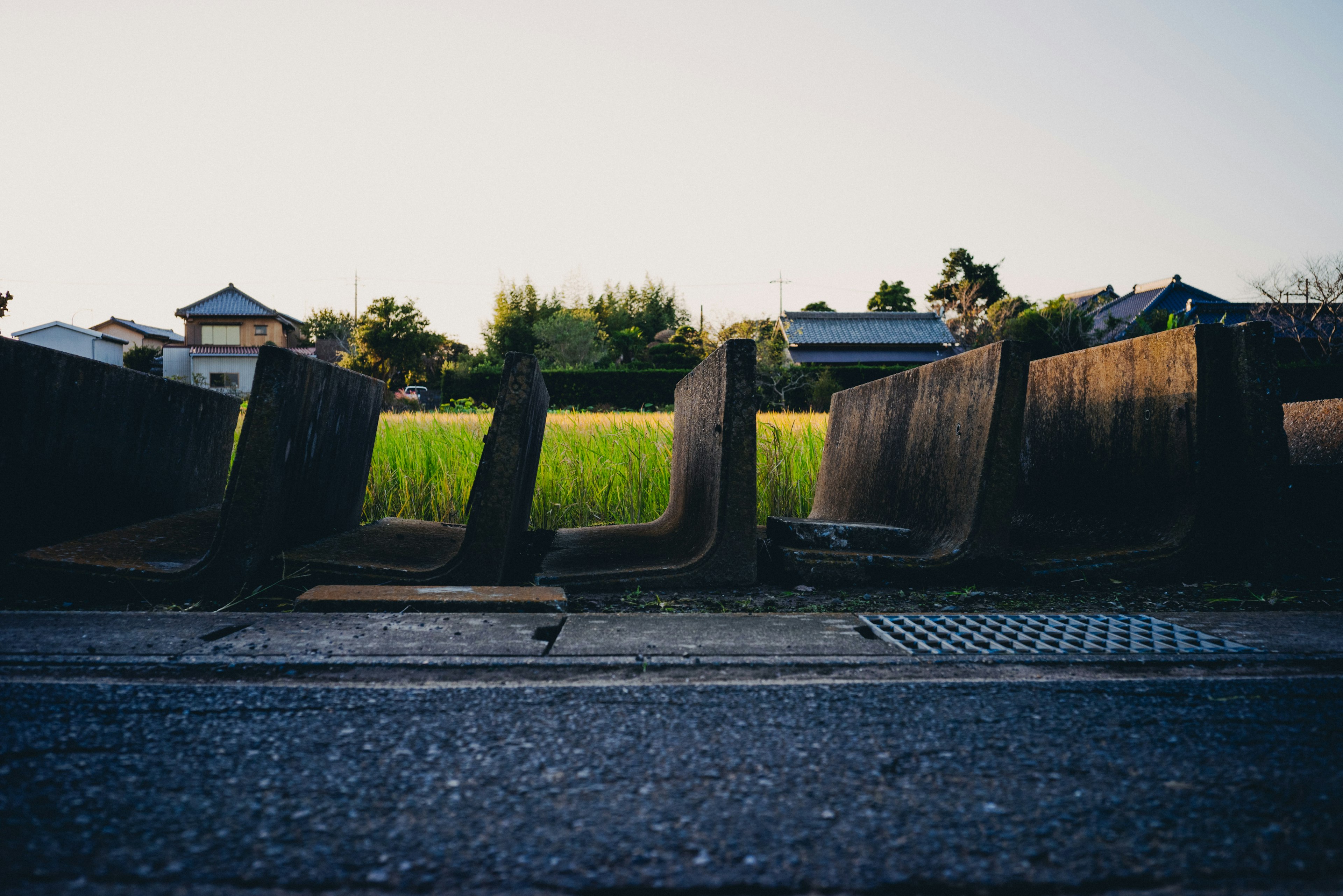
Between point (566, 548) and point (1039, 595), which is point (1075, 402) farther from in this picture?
point (566, 548)

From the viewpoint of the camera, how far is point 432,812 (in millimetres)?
1102

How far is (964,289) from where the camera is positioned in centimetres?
4791

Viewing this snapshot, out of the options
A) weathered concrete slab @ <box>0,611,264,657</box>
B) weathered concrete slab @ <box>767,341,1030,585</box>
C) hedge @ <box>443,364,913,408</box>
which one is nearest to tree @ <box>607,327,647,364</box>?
hedge @ <box>443,364,913,408</box>

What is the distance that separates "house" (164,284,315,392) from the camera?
47625 millimetres

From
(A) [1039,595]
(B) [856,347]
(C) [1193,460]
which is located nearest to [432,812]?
(A) [1039,595]

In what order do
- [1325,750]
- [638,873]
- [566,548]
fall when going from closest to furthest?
[638,873] < [1325,750] < [566,548]

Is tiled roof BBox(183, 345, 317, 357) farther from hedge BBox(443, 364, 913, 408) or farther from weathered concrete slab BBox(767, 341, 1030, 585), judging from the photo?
weathered concrete slab BBox(767, 341, 1030, 585)

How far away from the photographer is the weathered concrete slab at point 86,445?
2.61m

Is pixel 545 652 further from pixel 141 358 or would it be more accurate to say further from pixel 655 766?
pixel 141 358

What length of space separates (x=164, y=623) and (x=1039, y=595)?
288 cm

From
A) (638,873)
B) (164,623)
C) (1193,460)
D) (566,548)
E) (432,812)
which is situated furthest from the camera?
(566,548)

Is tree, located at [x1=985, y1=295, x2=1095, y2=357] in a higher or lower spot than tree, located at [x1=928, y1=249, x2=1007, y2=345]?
lower

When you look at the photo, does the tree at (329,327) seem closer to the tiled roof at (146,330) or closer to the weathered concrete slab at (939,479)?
the tiled roof at (146,330)

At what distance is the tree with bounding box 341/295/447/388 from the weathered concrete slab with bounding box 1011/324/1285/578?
31.2 meters
